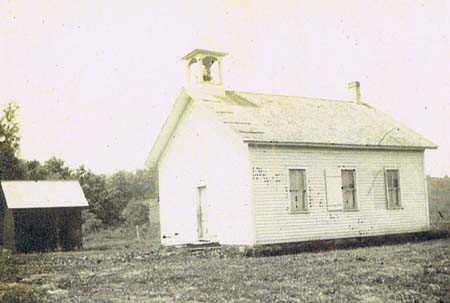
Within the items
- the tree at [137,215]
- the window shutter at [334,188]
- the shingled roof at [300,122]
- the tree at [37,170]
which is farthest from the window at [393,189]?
the tree at [37,170]

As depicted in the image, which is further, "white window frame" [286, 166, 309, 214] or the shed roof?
the shed roof

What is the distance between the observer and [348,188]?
21.1 metres

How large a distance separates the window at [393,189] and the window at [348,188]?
1.90 meters

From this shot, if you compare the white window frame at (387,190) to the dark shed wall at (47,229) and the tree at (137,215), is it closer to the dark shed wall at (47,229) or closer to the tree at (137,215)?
the dark shed wall at (47,229)

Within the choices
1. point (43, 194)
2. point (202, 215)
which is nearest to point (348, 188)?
point (202, 215)

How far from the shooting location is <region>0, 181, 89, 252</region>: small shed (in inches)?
1035

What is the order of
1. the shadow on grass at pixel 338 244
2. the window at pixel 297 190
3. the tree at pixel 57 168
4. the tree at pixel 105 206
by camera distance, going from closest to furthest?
the shadow on grass at pixel 338 244
the window at pixel 297 190
the tree at pixel 105 206
the tree at pixel 57 168

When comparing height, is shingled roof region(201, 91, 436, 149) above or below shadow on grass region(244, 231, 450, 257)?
above

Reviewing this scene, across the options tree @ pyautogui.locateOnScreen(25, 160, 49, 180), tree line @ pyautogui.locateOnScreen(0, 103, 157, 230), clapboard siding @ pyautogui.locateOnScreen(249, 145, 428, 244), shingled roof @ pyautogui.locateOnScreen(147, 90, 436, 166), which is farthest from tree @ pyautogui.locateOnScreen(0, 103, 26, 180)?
clapboard siding @ pyautogui.locateOnScreen(249, 145, 428, 244)

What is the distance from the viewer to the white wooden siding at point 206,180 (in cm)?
1867

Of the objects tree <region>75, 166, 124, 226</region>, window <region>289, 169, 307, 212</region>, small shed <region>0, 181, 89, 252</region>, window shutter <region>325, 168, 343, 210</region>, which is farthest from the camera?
tree <region>75, 166, 124, 226</region>

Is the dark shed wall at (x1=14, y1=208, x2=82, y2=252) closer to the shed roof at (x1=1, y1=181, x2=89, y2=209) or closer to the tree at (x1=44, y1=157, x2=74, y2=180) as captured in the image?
the shed roof at (x1=1, y1=181, x2=89, y2=209)

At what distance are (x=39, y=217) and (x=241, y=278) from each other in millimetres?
17444

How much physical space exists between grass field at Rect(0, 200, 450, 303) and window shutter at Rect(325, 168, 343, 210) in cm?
301
